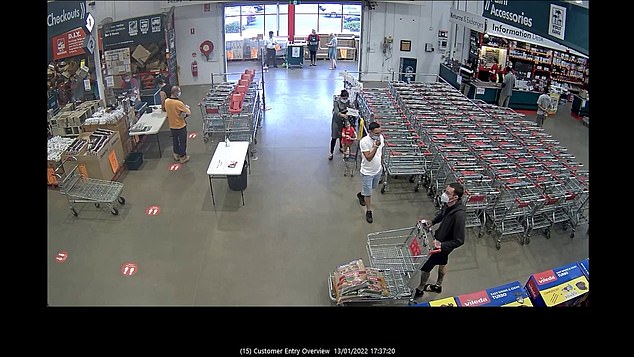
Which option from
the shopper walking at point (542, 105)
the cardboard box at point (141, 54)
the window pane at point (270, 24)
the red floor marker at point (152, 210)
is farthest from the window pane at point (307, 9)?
the red floor marker at point (152, 210)

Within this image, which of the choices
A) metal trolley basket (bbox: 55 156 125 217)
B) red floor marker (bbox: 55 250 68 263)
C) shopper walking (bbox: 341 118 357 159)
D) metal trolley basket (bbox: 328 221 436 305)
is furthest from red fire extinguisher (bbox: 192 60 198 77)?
metal trolley basket (bbox: 328 221 436 305)

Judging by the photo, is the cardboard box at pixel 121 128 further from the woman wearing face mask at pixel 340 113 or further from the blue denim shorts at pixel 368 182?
the blue denim shorts at pixel 368 182

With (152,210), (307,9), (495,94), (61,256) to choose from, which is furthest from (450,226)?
(307,9)

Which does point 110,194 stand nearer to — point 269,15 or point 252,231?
point 252,231

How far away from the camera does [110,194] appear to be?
26.1 ft

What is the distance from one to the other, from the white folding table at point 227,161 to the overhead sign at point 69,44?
3838mm

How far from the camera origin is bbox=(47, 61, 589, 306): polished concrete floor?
243 inches

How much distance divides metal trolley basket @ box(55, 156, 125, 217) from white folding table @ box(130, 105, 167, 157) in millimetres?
1569

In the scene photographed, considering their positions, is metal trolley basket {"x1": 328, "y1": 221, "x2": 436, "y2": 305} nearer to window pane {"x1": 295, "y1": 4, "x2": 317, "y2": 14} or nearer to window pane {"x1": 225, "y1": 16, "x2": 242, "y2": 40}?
window pane {"x1": 225, "y1": 16, "x2": 242, "y2": 40}

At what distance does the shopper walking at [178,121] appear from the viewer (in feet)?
30.4

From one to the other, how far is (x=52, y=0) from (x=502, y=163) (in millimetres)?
8803

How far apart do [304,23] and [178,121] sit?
13.8m

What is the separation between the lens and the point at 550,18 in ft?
18.2
